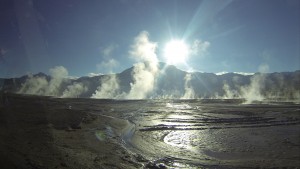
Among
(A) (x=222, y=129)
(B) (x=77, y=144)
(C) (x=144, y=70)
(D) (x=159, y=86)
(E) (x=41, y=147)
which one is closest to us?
(E) (x=41, y=147)

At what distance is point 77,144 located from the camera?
1437cm

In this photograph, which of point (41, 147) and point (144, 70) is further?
point (144, 70)

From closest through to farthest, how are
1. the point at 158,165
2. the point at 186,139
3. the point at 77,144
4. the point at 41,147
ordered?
the point at 158,165, the point at 41,147, the point at 77,144, the point at 186,139

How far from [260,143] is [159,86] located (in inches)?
7217

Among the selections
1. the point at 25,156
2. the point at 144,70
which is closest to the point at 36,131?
the point at 25,156

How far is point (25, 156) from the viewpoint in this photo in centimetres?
1038

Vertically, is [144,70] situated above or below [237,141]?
above

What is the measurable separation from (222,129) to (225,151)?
765cm

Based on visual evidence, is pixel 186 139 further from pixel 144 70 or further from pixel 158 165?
pixel 144 70

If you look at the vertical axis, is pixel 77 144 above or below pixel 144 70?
below

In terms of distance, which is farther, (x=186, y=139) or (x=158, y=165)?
(x=186, y=139)

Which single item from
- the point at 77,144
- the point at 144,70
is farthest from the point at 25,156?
the point at 144,70

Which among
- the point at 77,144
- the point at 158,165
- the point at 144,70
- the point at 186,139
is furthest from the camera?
the point at 144,70

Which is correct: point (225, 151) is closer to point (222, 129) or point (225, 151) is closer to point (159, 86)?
point (222, 129)
